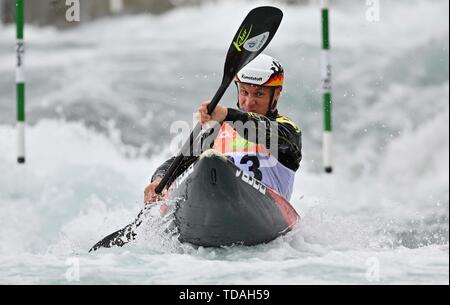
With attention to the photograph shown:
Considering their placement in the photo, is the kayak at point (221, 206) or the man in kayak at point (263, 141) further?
the man in kayak at point (263, 141)

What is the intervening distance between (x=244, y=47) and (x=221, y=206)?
36.5 inches

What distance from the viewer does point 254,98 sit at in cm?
521

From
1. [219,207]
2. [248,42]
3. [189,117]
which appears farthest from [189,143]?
[189,117]

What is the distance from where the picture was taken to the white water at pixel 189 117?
4523mm

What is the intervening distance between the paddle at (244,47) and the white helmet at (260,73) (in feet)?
0.67

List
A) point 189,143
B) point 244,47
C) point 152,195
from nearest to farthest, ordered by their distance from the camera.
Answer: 1. point 189,143
2. point 244,47
3. point 152,195

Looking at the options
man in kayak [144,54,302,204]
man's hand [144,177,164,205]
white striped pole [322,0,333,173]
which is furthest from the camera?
white striped pole [322,0,333,173]

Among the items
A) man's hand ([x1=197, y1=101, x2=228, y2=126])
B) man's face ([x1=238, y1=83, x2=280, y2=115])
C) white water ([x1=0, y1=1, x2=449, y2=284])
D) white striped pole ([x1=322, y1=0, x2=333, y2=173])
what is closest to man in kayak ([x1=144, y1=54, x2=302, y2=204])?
man's face ([x1=238, y1=83, x2=280, y2=115])

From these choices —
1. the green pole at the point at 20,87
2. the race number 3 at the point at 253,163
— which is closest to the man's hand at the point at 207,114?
the race number 3 at the point at 253,163

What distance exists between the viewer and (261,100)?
5.22 meters

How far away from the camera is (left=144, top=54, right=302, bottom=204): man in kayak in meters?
4.98

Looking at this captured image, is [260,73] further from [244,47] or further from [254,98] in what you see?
[244,47]

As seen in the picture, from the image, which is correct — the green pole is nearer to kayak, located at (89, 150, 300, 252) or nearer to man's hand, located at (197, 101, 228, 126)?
kayak, located at (89, 150, 300, 252)

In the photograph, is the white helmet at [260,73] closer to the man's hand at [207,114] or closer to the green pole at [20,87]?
the man's hand at [207,114]
